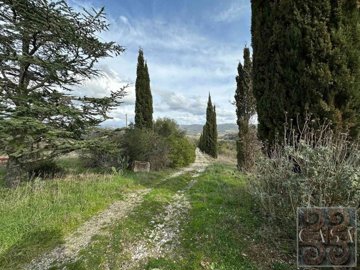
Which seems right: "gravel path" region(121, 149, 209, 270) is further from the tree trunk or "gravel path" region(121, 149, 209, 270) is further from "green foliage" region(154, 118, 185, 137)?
"green foliage" region(154, 118, 185, 137)

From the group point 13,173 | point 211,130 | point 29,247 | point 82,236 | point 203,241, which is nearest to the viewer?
point 203,241

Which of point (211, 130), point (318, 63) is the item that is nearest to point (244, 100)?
point (318, 63)

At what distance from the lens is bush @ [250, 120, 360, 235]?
341 centimetres

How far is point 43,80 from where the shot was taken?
8438 mm

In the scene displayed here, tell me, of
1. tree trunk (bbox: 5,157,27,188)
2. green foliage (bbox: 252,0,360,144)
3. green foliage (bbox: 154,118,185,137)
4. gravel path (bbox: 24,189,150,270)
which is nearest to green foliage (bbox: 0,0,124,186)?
tree trunk (bbox: 5,157,27,188)

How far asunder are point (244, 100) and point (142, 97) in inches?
273

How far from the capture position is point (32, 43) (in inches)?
311

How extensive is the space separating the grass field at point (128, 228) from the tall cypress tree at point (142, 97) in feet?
33.4

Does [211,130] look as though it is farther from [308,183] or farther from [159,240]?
[308,183]

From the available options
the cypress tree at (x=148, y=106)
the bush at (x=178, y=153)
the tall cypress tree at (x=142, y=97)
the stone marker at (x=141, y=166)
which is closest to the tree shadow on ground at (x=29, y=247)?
the stone marker at (x=141, y=166)

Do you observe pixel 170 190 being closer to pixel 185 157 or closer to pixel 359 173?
pixel 359 173

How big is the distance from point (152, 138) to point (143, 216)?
8622 millimetres

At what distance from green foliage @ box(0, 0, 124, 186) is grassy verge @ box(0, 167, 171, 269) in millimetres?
1304

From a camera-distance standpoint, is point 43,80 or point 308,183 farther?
point 43,80
